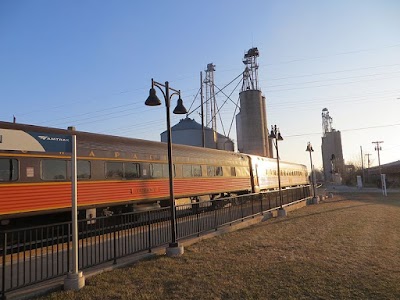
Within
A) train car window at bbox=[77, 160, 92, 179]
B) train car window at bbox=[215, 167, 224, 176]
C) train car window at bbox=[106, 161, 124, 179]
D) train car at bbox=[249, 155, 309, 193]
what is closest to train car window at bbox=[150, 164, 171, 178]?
train car window at bbox=[106, 161, 124, 179]

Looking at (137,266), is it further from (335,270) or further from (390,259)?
(390,259)

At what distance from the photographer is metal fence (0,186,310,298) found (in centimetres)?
650

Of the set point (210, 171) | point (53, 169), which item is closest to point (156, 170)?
point (210, 171)

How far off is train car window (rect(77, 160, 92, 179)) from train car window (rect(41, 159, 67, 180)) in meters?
0.59

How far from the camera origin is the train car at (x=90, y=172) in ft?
33.0

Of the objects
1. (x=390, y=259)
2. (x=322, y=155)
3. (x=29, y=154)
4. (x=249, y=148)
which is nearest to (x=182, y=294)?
(x=390, y=259)

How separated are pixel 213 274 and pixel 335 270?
2.62 m

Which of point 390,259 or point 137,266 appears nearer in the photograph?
point 137,266

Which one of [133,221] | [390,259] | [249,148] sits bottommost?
[390,259]

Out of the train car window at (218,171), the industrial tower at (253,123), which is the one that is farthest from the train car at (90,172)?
the industrial tower at (253,123)

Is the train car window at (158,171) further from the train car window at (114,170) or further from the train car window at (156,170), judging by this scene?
the train car window at (114,170)

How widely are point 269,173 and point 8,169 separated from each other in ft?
77.2

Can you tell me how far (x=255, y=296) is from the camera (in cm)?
615

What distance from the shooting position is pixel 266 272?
24.6 ft
